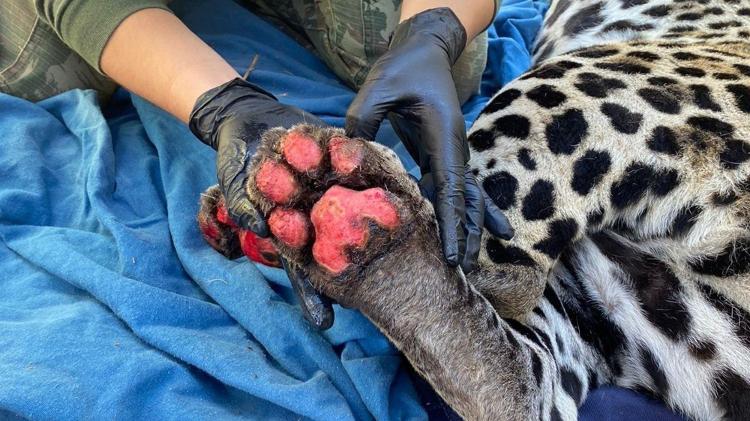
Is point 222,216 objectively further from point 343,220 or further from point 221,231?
point 343,220

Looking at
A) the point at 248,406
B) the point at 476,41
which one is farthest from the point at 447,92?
the point at 476,41

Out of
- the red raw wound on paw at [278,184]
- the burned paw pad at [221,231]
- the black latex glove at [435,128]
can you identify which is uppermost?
the red raw wound on paw at [278,184]

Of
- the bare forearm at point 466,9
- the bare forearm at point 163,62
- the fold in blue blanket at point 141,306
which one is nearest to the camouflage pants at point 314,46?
the fold in blue blanket at point 141,306

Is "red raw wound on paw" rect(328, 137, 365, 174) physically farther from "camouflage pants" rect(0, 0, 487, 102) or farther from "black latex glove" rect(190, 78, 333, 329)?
"camouflage pants" rect(0, 0, 487, 102)

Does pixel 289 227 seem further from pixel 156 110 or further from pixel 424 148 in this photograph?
pixel 156 110

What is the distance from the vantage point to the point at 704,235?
1.40m

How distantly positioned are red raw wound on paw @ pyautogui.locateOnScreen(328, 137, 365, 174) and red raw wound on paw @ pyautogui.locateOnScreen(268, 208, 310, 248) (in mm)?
103

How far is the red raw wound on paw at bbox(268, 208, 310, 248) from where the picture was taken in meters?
1.07

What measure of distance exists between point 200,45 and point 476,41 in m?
1.06

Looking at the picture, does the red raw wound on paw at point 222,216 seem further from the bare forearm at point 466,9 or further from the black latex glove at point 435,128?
the bare forearm at point 466,9

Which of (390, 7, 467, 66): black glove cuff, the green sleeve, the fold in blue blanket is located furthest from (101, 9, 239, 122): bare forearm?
(390, 7, 467, 66): black glove cuff

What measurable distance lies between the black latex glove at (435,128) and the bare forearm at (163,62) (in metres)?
0.46

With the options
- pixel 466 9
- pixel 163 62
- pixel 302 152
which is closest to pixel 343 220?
pixel 302 152

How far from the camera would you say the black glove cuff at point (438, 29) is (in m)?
1.61
